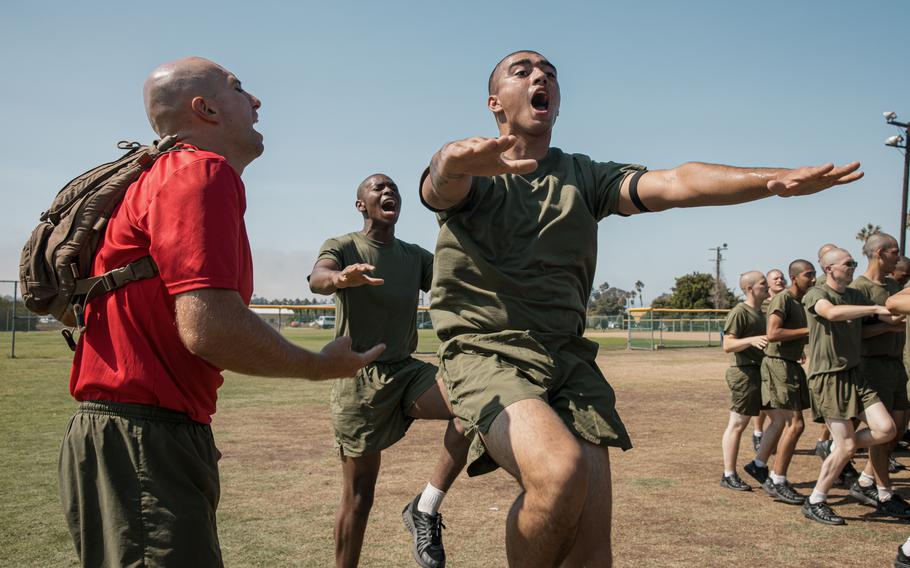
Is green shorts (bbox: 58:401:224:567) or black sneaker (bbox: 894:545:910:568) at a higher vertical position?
green shorts (bbox: 58:401:224:567)

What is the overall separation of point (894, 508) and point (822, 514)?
0.83 metres

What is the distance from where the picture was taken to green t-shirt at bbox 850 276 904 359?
809cm

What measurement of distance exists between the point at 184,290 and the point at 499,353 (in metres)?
1.58

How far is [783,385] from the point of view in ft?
26.5

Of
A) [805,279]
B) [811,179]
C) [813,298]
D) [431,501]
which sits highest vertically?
[811,179]

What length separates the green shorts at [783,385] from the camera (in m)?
8.02

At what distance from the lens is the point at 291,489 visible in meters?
7.32

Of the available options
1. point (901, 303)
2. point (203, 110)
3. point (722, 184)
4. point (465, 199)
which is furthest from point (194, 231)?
point (901, 303)

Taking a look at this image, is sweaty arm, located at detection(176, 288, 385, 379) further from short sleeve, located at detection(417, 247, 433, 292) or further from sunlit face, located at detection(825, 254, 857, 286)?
sunlit face, located at detection(825, 254, 857, 286)

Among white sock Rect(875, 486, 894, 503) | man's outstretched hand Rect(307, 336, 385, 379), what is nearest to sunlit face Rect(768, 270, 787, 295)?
white sock Rect(875, 486, 894, 503)

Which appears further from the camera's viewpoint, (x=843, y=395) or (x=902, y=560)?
(x=843, y=395)

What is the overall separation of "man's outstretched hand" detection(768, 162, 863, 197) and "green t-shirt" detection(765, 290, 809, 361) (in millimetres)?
5786

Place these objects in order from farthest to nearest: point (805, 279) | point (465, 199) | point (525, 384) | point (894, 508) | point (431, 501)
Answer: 1. point (805, 279)
2. point (894, 508)
3. point (431, 501)
4. point (465, 199)
5. point (525, 384)

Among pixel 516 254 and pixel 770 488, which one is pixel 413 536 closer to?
pixel 516 254
